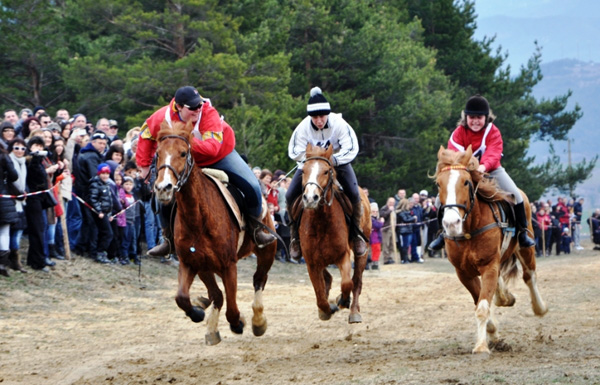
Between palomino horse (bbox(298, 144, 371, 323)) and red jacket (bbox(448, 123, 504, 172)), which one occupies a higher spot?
red jacket (bbox(448, 123, 504, 172))

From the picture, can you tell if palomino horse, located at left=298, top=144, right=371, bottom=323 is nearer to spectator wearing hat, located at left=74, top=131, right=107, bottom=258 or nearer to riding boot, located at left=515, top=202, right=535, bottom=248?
riding boot, located at left=515, top=202, right=535, bottom=248

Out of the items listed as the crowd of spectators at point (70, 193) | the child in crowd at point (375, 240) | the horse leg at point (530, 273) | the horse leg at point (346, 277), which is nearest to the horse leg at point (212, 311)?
the horse leg at point (346, 277)

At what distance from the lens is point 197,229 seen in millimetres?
10477

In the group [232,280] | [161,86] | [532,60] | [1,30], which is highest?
[532,60]

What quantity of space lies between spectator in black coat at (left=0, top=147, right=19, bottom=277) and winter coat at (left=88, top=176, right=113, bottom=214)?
2664 millimetres

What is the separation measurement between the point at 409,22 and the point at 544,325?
49.3 meters

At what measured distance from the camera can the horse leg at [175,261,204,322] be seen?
1051cm

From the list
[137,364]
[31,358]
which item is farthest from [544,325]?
[31,358]

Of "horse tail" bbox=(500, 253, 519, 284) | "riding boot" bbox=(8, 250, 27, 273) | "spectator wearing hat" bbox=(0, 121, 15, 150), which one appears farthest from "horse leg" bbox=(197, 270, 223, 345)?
"spectator wearing hat" bbox=(0, 121, 15, 150)

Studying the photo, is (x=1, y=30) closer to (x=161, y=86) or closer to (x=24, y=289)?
(x=161, y=86)

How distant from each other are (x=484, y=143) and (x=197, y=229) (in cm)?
433

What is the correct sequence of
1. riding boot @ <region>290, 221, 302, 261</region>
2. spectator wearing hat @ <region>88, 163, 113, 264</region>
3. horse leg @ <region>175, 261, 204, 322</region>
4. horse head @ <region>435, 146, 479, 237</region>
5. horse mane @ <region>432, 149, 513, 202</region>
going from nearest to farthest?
horse leg @ <region>175, 261, 204, 322</region>
horse head @ <region>435, 146, 479, 237</region>
horse mane @ <region>432, 149, 513, 202</region>
riding boot @ <region>290, 221, 302, 261</region>
spectator wearing hat @ <region>88, 163, 113, 264</region>

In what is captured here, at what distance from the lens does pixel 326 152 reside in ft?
39.7

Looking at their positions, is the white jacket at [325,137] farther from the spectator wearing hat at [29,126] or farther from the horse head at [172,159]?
the spectator wearing hat at [29,126]
